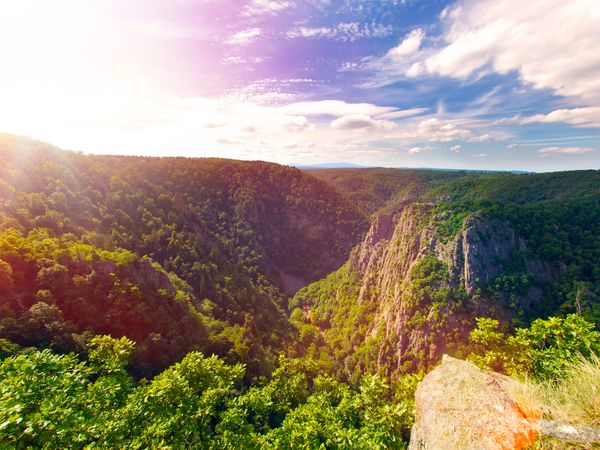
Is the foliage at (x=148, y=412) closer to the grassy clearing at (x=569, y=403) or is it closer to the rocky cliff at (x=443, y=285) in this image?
the grassy clearing at (x=569, y=403)

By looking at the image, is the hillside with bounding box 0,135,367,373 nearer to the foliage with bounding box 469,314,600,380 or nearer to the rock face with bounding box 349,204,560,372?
the rock face with bounding box 349,204,560,372

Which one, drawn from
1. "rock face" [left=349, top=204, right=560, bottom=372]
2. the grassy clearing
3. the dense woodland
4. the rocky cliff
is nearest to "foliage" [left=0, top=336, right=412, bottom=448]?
the dense woodland

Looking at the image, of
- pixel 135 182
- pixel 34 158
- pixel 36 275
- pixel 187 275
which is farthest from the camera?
pixel 135 182

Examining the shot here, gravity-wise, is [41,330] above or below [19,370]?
below

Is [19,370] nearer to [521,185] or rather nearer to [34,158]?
[34,158]

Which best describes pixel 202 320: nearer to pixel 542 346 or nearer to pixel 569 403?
pixel 542 346

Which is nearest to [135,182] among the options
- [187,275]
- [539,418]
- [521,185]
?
[187,275]
